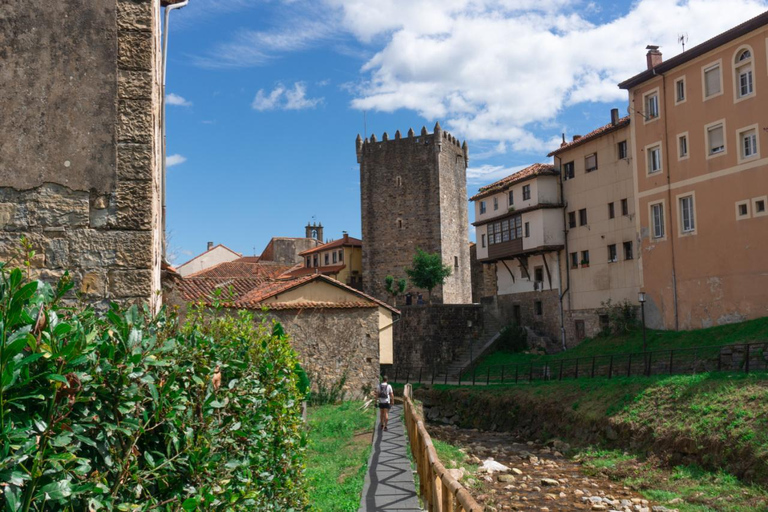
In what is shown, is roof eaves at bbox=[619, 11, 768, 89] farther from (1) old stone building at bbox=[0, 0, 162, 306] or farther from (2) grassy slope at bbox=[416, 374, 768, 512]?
(1) old stone building at bbox=[0, 0, 162, 306]

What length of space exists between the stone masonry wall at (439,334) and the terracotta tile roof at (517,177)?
23.9ft

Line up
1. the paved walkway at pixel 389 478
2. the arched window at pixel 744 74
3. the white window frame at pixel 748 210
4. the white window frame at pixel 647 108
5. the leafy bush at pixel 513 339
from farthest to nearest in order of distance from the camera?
the leafy bush at pixel 513 339 < the white window frame at pixel 647 108 < the arched window at pixel 744 74 < the white window frame at pixel 748 210 < the paved walkway at pixel 389 478

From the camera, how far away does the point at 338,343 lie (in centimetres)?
2228

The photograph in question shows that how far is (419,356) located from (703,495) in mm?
28488

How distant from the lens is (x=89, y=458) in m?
2.83

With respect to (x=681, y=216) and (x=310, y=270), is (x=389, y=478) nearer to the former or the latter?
(x=681, y=216)

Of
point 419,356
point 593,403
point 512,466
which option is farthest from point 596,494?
point 419,356

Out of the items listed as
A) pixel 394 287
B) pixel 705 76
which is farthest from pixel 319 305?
pixel 394 287

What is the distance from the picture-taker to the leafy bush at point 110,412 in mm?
2459

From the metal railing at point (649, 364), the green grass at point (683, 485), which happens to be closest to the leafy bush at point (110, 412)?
the green grass at point (683, 485)

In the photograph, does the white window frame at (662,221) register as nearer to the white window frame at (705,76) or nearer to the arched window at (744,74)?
the white window frame at (705,76)

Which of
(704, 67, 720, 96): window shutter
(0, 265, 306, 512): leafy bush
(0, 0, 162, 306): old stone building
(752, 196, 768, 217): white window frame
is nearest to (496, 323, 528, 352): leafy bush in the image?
(752, 196, 768, 217): white window frame

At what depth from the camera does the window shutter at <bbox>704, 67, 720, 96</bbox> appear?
27.2 metres

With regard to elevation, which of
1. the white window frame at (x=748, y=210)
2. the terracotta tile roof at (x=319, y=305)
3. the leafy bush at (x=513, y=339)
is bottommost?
the leafy bush at (x=513, y=339)
